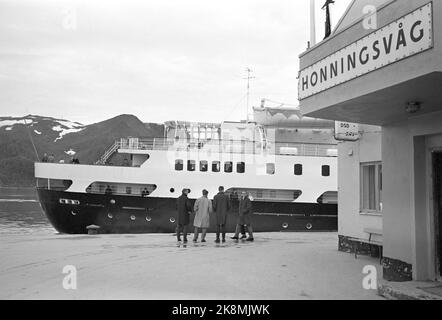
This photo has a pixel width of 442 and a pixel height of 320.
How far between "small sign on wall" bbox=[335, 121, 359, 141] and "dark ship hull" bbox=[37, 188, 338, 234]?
11.2 meters

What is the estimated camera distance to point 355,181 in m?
9.75

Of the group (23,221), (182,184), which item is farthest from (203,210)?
(23,221)

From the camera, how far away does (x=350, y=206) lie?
9.83 meters

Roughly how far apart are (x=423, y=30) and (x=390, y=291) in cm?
340

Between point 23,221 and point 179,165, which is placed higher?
point 179,165

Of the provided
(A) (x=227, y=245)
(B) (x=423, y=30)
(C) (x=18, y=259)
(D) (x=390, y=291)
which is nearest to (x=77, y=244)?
(C) (x=18, y=259)

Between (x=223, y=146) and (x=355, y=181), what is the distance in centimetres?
1289

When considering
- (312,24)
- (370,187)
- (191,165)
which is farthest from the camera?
(191,165)

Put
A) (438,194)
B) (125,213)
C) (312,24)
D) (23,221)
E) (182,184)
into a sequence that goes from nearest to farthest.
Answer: (438,194)
(312,24)
(125,213)
(182,184)
(23,221)

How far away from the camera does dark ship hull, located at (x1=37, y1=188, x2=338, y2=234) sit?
20312mm

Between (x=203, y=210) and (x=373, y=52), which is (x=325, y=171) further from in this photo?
(x=373, y=52)

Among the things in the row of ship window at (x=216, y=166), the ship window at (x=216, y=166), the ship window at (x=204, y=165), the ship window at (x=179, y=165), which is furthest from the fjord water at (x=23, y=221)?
the ship window at (x=216, y=166)

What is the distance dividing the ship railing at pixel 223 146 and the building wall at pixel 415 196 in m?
15.2

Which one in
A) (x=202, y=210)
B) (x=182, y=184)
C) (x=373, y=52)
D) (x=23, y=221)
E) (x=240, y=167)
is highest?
(x=373, y=52)
